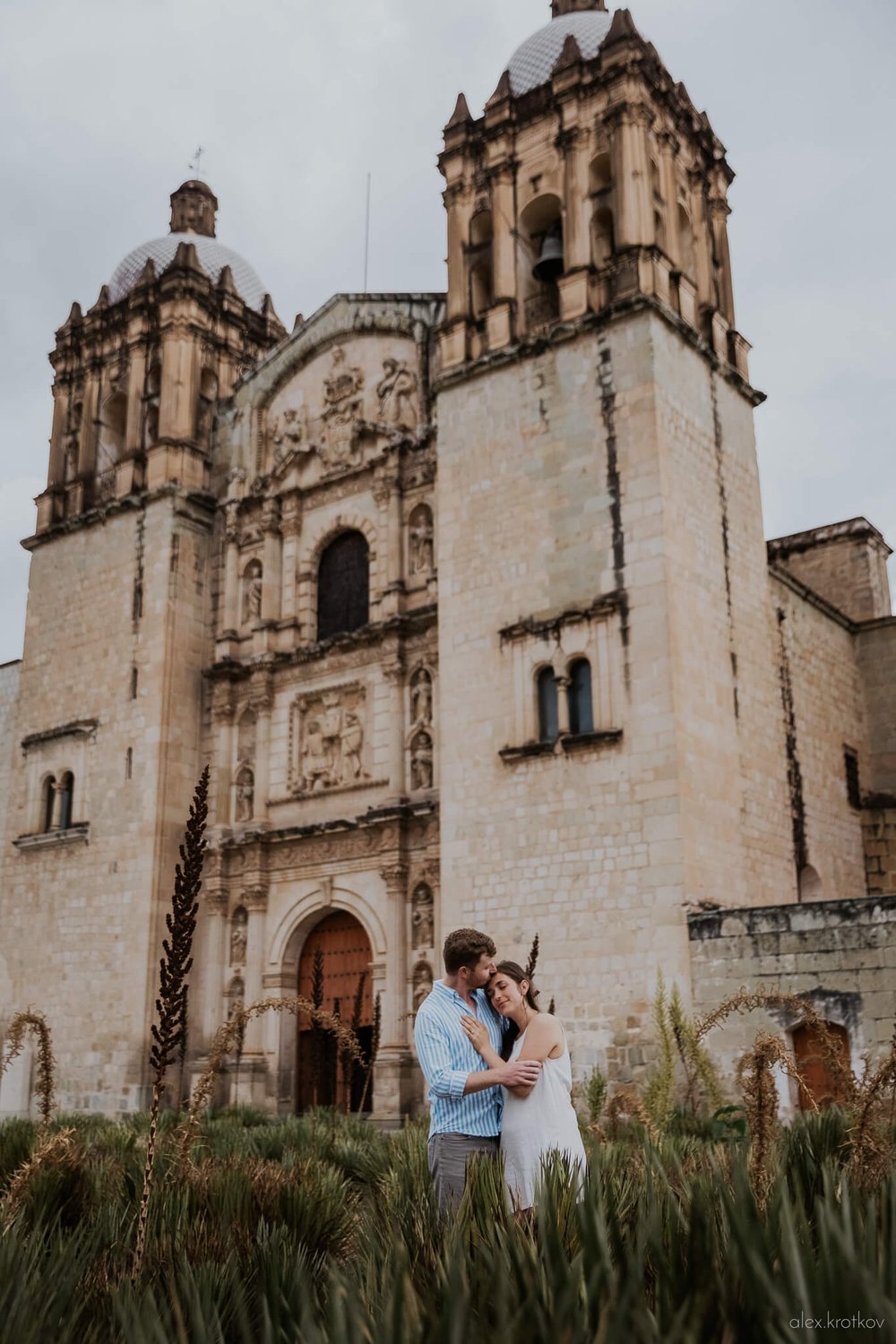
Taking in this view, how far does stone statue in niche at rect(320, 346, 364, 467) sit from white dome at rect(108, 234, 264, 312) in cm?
428

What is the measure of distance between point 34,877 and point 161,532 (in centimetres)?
578

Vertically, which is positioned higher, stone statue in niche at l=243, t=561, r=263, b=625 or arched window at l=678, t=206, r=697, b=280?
arched window at l=678, t=206, r=697, b=280

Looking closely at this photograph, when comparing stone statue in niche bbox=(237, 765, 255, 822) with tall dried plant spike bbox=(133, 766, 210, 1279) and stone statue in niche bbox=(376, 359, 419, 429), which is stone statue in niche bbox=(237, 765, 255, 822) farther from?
tall dried plant spike bbox=(133, 766, 210, 1279)

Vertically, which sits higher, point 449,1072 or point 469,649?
point 469,649

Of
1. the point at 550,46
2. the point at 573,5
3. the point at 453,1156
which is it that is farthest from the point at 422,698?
the point at 453,1156

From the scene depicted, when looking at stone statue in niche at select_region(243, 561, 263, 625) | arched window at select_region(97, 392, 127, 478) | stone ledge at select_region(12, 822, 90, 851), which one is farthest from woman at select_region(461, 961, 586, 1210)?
arched window at select_region(97, 392, 127, 478)

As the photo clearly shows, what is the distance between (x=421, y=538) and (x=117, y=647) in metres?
5.39

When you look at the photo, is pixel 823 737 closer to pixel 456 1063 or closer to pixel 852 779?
pixel 852 779

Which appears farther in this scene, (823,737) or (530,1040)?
(823,737)

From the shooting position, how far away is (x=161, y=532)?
63.6 feet

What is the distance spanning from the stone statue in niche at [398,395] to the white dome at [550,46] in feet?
13.5

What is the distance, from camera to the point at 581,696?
559 inches

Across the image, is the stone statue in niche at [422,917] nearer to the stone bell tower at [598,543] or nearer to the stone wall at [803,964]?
the stone bell tower at [598,543]

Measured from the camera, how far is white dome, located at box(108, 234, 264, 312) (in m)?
22.3
